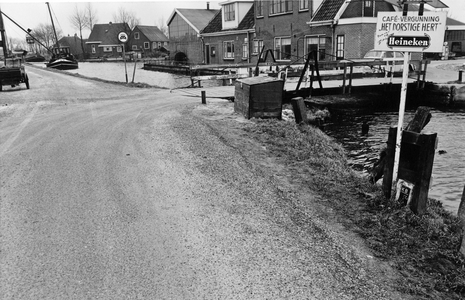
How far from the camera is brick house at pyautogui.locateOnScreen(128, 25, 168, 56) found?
90.9 metres

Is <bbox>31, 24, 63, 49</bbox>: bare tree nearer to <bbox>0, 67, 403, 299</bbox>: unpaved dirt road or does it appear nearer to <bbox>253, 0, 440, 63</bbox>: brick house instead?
<bbox>253, 0, 440, 63</bbox>: brick house

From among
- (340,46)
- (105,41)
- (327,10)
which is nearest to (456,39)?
(327,10)

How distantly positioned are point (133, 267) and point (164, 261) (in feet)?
1.00

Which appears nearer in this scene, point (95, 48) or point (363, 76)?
point (363, 76)

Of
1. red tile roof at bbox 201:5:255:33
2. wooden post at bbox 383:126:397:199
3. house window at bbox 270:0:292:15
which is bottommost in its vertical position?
wooden post at bbox 383:126:397:199

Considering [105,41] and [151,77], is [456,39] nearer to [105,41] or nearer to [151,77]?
[151,77]

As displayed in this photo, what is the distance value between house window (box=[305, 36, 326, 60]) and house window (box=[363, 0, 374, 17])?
3187 mm

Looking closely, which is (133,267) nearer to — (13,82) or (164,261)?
(164,261)

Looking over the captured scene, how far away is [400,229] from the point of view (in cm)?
488

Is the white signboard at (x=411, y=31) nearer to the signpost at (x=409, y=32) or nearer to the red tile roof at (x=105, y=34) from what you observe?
the signpost at (x=409, y=32)

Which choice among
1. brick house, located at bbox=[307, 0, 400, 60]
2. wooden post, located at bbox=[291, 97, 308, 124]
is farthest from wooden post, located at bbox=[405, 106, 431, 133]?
brick house, located at bbox=[307, 0, 400, 60]

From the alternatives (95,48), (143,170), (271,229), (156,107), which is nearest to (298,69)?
(156,107)

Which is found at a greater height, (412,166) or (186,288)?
(412,166)

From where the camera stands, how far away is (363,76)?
76.5 ft
